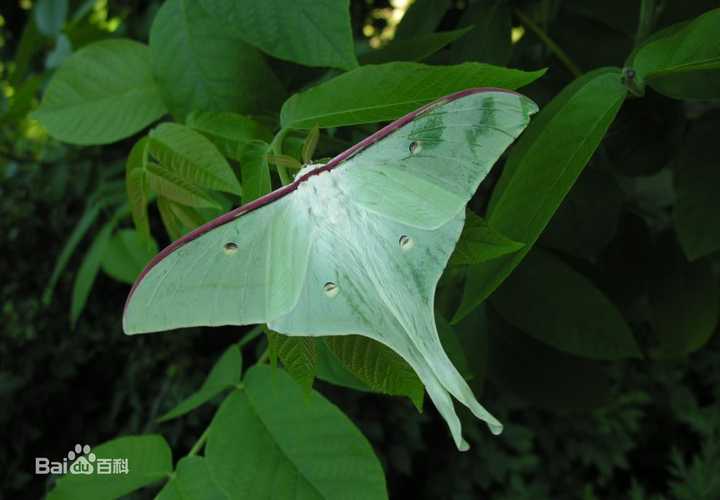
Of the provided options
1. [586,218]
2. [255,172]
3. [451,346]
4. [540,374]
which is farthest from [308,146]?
[540,374]

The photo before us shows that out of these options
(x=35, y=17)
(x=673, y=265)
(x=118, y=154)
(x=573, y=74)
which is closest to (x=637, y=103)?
(x=573, y=74)

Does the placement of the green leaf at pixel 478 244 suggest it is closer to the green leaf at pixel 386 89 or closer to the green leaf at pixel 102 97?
the green leaf at pixel 386 89

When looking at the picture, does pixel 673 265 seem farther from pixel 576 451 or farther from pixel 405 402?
pixel 576 451

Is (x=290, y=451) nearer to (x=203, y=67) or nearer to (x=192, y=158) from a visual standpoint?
(x=192, y=158)

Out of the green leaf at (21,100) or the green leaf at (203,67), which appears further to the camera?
the green leaf at (21,100)

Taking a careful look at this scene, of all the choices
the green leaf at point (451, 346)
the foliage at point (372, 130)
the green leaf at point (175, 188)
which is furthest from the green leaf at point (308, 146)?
the green leaf at point (451, 346)

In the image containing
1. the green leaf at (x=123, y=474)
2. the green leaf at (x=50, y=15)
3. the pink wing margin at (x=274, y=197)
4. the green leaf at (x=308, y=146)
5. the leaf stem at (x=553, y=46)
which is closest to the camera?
the pink wing margin at (x=274, y=197)
